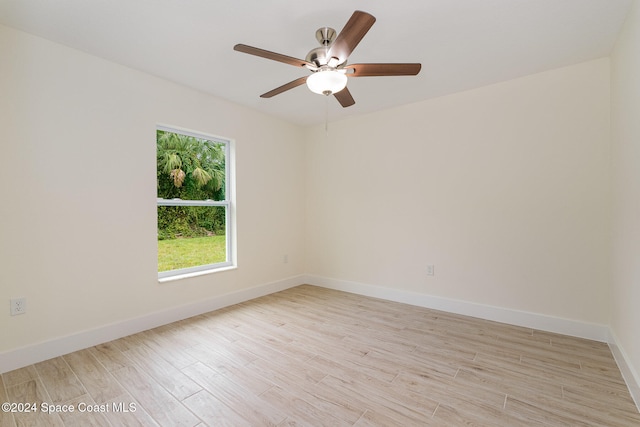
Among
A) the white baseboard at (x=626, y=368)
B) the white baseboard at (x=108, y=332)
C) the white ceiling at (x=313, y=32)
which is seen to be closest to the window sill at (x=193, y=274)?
the white baseboard at (x=108, y=332)

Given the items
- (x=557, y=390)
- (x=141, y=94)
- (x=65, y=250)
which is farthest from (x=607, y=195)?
(x=65, y=250)

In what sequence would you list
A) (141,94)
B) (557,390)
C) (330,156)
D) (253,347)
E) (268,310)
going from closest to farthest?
(557,390)
(253,347)
(141,94)
(268,310)
(330,156)

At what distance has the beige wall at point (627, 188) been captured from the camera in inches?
70.9

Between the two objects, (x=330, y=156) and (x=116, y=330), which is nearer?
(x=116, y=330)

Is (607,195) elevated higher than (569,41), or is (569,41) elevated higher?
(569,41)

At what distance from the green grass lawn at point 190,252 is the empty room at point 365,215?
26 mm

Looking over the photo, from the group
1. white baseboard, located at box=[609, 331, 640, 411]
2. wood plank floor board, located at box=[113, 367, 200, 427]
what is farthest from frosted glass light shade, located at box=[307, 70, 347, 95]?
white baseboard, located at box=[609, 331, 640, 411]

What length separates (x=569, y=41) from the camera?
224 centimetres

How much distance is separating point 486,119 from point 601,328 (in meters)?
2.19

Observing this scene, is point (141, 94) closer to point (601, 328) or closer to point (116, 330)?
point (116, 330)

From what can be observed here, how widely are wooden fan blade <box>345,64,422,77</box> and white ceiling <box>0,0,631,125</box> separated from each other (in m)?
0.35

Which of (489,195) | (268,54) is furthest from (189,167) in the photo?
(489,195)

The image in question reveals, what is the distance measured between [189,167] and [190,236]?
2.59 ft

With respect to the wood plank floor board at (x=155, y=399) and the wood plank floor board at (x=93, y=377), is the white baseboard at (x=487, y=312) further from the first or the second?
the wood plank floor board at (x=93, y=377)
